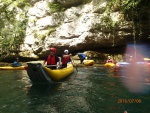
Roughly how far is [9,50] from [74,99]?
17126mm

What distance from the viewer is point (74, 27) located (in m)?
20.5

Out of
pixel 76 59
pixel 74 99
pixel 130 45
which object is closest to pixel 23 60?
pixel 76 59

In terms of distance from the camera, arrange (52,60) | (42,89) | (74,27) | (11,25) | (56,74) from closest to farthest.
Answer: (42,89), (56,74), (52,60), (74,27), (11,25)

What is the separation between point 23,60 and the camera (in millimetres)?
23062

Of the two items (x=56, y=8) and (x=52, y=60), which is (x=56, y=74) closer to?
(x=52, y=60)

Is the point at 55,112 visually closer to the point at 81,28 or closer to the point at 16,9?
the point at 81,28

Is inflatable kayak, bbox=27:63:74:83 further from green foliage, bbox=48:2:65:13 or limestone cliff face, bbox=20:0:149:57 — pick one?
green foliage, bbox=48:2:65:13

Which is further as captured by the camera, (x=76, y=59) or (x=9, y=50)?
(x=9, y=50)

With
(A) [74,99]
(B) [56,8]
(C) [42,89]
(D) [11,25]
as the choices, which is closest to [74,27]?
(B) [56,8]

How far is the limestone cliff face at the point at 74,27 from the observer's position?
60.7 ft

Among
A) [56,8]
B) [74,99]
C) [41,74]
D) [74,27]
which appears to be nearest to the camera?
[74,99]

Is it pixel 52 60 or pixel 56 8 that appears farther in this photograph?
pixel 56 8

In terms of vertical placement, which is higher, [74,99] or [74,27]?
[74,27]

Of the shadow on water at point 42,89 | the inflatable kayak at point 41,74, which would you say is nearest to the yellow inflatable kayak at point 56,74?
the inflatable kayak at point 41,74
